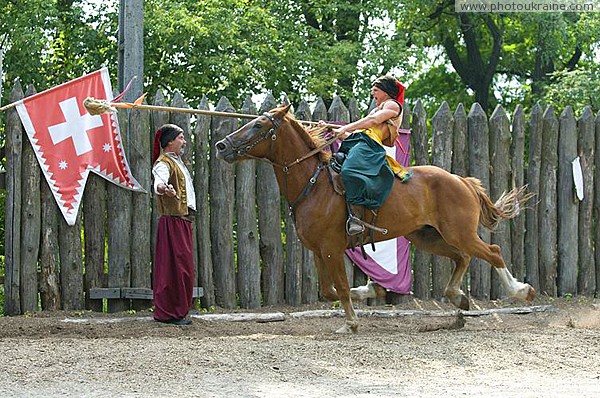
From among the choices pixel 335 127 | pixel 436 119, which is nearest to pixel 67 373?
pixel 335 127

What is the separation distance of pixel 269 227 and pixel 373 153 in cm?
227

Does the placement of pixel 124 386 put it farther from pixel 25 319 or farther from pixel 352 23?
pixel 352 23

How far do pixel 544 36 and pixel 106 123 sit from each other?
1119cm

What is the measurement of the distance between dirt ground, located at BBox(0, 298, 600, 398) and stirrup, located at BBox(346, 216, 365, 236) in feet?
2.92

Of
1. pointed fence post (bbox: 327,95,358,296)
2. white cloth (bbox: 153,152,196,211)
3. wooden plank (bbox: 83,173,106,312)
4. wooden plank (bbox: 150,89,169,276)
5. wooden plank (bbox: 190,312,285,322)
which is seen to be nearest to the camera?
white cloth (bbox: 153,152,196,211)

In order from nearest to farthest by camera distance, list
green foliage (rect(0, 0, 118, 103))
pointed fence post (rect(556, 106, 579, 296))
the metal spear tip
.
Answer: the metal spear tip < pointed fence post (rect(556, 106, 579, 296)) < green foliage (rect(0, 0, 118, 103))

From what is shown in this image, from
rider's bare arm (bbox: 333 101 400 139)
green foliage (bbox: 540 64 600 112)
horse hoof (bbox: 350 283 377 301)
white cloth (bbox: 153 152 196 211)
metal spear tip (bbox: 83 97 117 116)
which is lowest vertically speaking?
horse hoof (bbox: 350 283 377 301)

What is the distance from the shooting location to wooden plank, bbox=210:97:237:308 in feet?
33.4

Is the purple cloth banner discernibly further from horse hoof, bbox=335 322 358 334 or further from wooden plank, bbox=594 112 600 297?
wooden plank, bbox=594 112 600 297

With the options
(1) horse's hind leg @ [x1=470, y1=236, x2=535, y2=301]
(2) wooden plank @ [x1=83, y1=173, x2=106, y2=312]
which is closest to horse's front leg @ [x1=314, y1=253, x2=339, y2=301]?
(1) horse's hind leg @ [x1=470, y1=236, x2=535, y2=301]

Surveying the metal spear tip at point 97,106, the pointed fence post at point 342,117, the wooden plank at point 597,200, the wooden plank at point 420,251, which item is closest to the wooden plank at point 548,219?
the wooden plank at point 597,200

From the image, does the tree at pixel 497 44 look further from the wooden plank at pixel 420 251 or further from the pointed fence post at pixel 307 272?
the pointed fence post at pixel 307 272

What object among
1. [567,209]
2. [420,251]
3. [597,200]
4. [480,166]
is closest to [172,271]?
[420,251]

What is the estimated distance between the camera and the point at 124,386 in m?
6.02
